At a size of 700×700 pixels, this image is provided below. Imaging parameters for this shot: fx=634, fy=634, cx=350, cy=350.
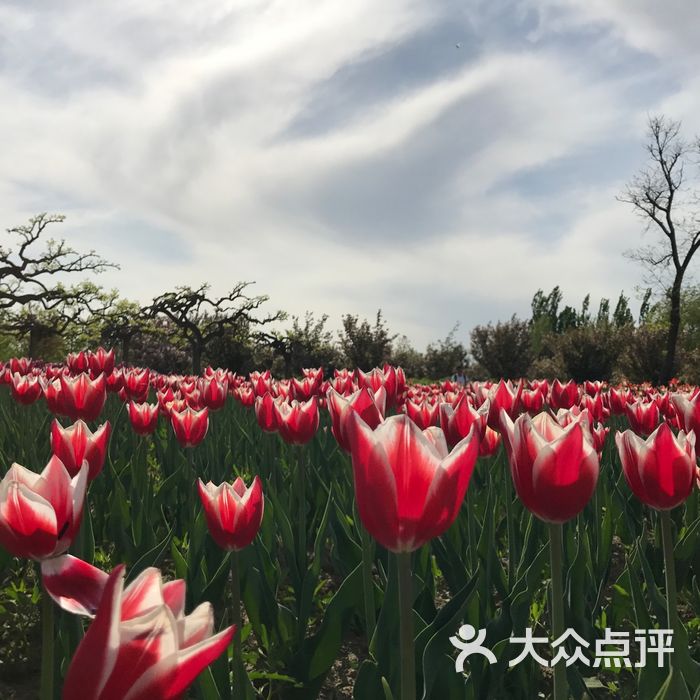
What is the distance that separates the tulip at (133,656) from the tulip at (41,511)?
0.62m

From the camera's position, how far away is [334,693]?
8.39ft

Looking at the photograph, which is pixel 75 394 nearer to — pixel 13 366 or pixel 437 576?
pixel 437 576

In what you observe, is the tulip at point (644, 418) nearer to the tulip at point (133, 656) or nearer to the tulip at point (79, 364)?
the tulip at point (133, 656)

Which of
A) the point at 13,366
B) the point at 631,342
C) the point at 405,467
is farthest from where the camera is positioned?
the point at 631,342

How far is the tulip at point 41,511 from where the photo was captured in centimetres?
117

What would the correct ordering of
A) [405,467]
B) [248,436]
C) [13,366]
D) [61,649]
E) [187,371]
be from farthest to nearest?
[187,371], [13,366], [248,436], [61,649], [405,467]

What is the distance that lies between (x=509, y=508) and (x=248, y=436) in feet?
8.73

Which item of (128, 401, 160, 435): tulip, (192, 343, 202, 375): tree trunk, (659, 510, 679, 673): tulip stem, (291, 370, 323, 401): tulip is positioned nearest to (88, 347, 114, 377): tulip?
(128, 401, 160, 435): tulip

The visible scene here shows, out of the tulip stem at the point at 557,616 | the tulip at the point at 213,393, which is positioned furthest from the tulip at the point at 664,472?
the tulip at the point at 213,393

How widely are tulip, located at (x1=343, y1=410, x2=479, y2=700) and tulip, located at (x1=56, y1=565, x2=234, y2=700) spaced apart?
1.73ft

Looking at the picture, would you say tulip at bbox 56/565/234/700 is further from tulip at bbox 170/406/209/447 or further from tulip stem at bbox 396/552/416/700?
tulip at bbox 170/406/209/447

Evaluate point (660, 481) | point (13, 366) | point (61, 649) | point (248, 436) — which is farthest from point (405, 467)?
point (13, 366)

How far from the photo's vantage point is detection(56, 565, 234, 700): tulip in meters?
0.57

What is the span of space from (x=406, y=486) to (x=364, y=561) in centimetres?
113
